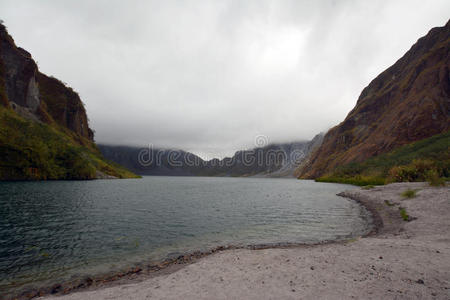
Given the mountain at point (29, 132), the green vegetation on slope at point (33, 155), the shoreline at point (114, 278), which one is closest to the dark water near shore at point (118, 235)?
the shoreline at point (114, 278)

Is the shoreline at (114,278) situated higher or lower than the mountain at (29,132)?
lower

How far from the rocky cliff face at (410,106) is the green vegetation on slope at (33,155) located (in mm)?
190109

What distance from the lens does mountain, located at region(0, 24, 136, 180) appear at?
89.8 m

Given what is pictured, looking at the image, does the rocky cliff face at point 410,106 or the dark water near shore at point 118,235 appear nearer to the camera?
the dark water near shore at point 118,235

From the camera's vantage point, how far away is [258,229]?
22812 millimetres

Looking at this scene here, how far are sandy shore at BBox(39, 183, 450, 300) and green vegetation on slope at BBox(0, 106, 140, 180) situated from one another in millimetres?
114463

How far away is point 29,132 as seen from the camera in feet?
354

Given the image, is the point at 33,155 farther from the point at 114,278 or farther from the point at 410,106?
the point at 410,106

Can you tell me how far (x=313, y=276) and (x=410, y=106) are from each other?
615 feet

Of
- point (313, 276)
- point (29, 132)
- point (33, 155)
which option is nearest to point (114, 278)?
point (313, 276)

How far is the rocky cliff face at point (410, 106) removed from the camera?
419ft

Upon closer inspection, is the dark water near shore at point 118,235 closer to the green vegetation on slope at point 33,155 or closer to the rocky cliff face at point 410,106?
the green vegetation on slope at point 33,155

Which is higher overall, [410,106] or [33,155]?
[410,106]

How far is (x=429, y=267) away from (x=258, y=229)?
15.0 meters
